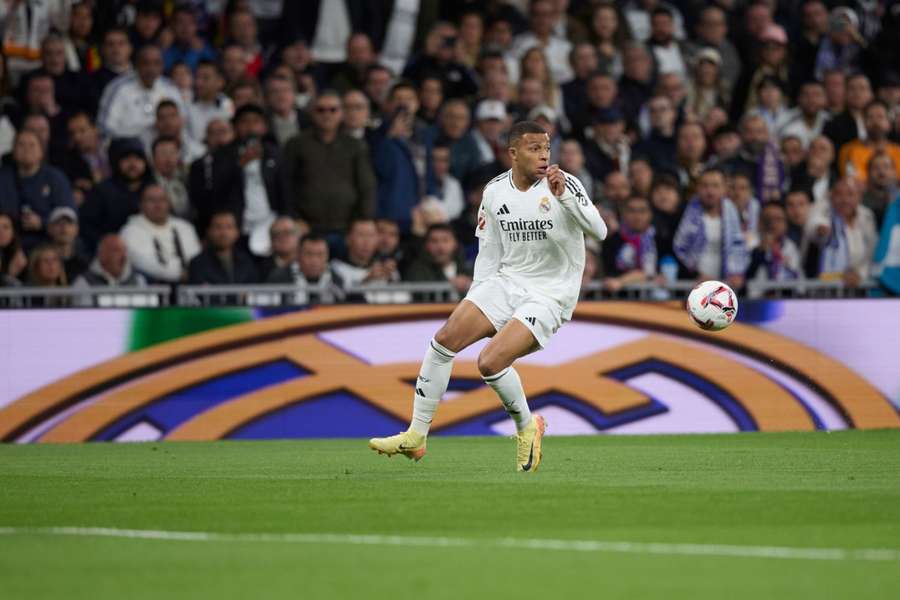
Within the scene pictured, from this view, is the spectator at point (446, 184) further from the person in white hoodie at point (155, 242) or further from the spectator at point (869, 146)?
the spectator at point (869, 146)

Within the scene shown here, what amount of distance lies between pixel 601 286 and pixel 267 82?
4953mm

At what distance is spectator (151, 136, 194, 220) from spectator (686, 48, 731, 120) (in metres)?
6.96

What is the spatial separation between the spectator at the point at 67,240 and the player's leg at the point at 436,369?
6291 mm

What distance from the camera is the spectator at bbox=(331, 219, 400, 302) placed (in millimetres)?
18188

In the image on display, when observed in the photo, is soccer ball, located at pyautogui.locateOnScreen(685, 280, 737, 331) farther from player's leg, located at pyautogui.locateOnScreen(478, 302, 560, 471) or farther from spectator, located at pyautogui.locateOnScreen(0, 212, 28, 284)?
spectator, located at pyautogui.locateOnScreen(0, 212, 28, 284)

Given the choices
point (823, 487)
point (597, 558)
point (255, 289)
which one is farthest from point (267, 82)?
point (597, 558)

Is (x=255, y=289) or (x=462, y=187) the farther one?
(x=462, y=187)

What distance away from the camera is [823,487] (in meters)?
10.7

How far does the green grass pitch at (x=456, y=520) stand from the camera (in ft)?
22.4

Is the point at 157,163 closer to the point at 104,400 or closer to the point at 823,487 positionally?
the point at 104,400

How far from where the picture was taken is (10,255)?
17.8m

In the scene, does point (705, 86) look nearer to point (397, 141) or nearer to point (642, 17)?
point (642, 17)

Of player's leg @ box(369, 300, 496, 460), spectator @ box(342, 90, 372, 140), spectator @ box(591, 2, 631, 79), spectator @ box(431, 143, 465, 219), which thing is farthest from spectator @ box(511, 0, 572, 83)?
player's leg @ box(369, 300, 496, 460)

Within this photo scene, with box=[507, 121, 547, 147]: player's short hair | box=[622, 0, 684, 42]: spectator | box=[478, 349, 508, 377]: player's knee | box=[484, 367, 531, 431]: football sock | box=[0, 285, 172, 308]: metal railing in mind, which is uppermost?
box=[622, 0, 684, 42]: spectator
